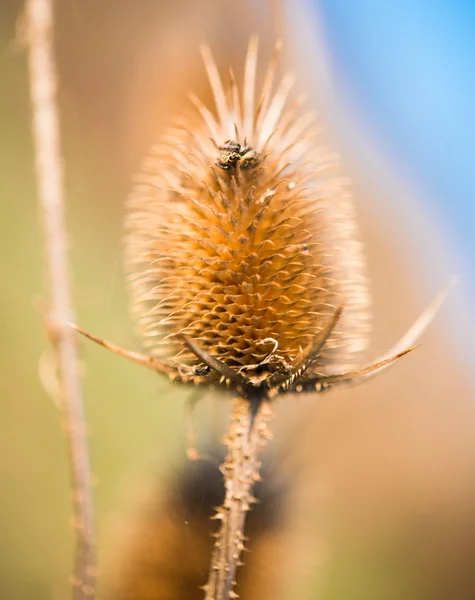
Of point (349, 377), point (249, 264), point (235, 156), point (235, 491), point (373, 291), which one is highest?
point (373, 291)

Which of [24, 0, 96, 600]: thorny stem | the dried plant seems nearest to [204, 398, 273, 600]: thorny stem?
the dried plant

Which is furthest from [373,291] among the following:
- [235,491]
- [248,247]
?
[235,491]

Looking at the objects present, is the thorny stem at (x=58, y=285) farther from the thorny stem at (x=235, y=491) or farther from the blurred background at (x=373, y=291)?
the thorny stem at (x=235, y=491)

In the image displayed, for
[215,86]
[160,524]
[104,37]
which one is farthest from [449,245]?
[104,37]

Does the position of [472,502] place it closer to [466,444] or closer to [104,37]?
[466,444]

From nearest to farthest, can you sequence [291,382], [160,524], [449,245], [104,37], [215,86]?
[291,382] → [215,86] → [160,524] → [449,245] → [104,37]

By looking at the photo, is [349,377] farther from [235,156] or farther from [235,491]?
[235,156]

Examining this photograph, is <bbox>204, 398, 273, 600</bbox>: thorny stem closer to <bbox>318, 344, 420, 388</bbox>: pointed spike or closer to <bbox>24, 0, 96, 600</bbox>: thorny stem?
<bbox>318, 344, 420, 388</bbox>: pointed spike

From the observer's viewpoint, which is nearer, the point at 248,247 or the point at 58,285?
the point at 248,247
